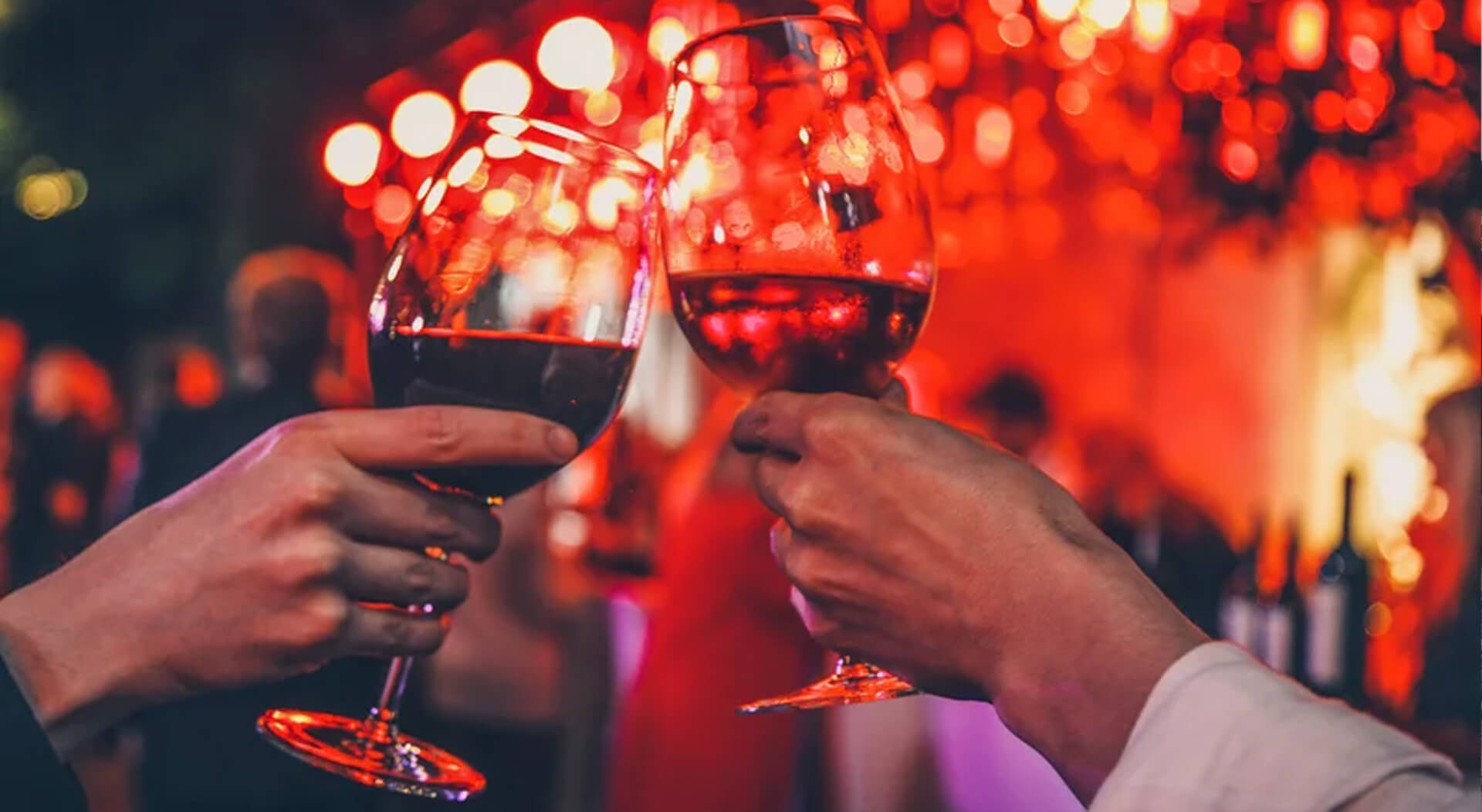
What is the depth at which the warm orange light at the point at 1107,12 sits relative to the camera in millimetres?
4961

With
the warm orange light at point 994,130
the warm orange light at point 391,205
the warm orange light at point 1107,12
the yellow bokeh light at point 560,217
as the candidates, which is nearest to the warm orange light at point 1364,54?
the warm orange light at point 1107,12

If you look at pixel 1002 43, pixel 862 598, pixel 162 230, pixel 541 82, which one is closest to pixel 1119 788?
pixel 862 598

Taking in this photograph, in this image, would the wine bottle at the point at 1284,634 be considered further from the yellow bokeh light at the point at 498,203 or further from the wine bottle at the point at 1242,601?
the yellow bokeh light at the point at 498,203

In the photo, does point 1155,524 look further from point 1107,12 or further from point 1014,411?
point 1107,12

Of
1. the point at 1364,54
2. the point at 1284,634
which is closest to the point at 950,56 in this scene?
the point at 1364,54

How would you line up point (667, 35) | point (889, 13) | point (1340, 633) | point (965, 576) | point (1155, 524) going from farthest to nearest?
point (667, 35), point (889, 13), point (1155, 524), point (1340, 633), point (965, 576)

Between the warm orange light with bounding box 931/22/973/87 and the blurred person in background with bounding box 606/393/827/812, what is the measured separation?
4.13 metres

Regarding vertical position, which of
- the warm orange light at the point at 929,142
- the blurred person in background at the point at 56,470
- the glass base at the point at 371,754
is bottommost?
the blurred person in background at the point at 56,470

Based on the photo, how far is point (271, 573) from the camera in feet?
3.02

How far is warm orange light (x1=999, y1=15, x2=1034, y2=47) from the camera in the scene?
18.1 ft

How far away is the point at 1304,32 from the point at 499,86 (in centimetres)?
361

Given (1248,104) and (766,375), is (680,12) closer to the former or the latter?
(1248,104)

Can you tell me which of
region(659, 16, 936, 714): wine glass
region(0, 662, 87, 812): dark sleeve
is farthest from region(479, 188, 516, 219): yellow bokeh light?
region(0, 662, 87, 812): dark sleeve

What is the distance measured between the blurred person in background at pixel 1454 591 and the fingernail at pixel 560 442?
5.34 feet
